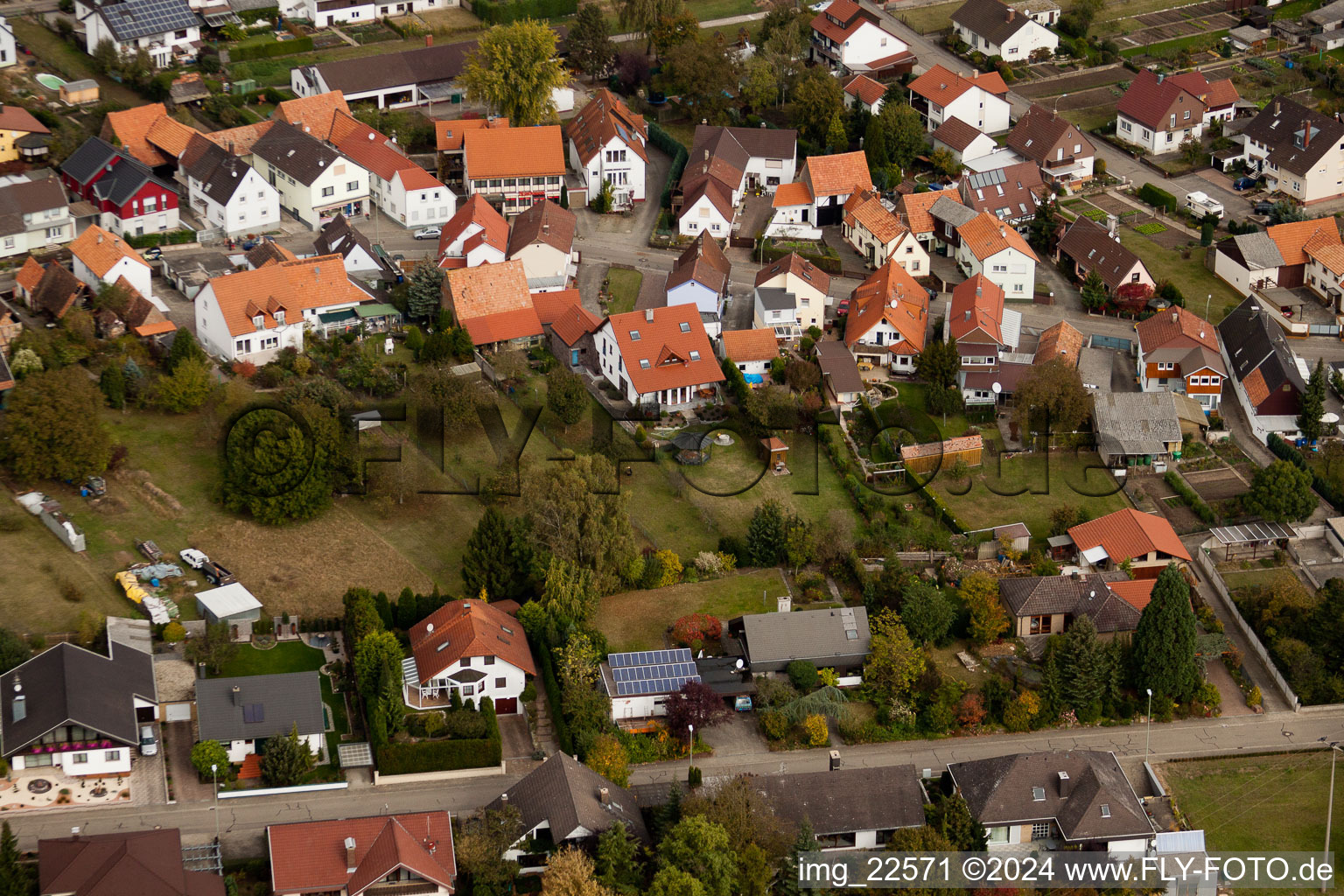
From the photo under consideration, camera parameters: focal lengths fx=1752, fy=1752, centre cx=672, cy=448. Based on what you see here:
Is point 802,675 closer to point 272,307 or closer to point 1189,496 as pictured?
point 1189,496

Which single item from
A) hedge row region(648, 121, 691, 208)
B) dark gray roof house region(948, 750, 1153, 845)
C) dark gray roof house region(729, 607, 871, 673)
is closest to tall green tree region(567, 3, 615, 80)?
hedge row region(648, 121, 691, 208)

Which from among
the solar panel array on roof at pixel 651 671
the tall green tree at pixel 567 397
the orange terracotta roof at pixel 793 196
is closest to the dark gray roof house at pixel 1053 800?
the solar panel array on roof at pixel 651 671

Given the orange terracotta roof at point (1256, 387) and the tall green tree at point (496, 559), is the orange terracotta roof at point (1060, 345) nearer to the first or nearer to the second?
the orange terracotta roof at point (1256, 387)

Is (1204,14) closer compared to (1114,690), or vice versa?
(1114,690)

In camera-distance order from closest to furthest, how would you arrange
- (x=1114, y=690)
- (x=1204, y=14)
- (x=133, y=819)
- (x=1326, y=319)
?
(x=133, y=819), (x=1114, y=690), (x=1326, y=319), (x=1204, y=14)

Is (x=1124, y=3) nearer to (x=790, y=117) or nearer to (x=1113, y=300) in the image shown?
(x=790, y=117)

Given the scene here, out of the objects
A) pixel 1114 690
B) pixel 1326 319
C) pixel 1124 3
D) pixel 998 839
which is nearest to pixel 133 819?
pixel 998 839
